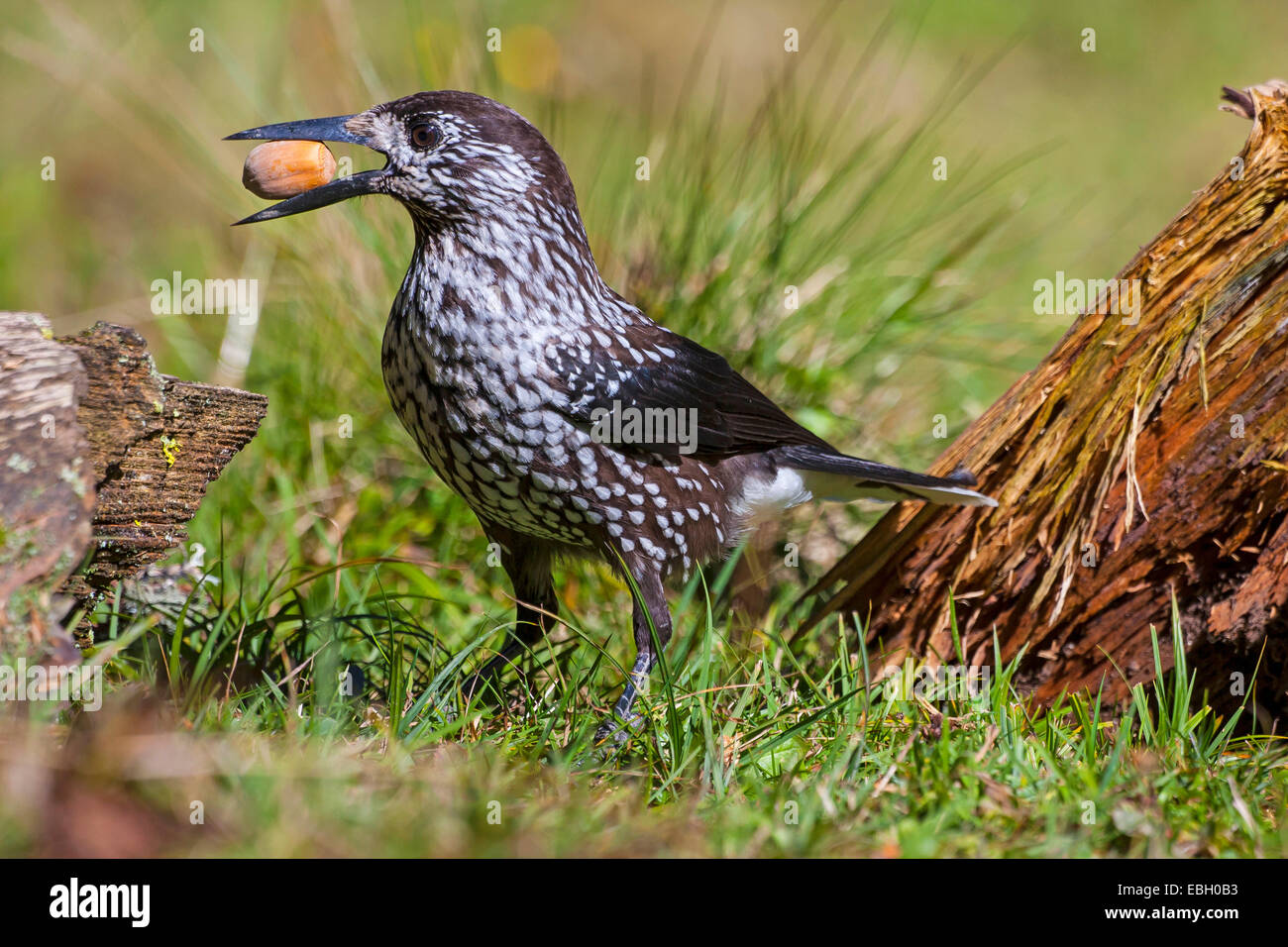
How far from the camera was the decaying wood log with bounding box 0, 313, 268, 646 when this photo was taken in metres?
2.63

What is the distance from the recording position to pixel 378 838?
215cm

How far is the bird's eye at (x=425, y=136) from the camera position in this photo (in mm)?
3541

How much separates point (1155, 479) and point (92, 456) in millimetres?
2863

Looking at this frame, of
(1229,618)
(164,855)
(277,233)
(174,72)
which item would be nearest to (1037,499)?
(1229,618)

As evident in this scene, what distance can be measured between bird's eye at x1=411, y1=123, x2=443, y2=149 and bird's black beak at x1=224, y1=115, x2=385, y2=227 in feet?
0.43

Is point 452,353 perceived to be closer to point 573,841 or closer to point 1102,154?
point 573,841

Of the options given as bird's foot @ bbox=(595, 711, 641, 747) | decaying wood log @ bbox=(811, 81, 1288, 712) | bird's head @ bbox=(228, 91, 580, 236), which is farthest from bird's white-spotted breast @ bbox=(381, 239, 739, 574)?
decaying wood log @ bbox=(811, 81, 1288, 712)

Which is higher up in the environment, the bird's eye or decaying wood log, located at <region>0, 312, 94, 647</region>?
the bird's eye

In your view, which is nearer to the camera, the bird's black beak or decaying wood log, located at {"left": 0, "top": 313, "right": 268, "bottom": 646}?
decaying wood log, located at {"left": 0, "top": 313, "right": 268, "bottom": 646}

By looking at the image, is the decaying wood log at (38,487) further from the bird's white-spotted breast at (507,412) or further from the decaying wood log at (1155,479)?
the decaying wood log at (1155,479)

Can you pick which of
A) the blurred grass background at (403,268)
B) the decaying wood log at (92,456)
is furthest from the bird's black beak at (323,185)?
the blurred grass background at (403,268)

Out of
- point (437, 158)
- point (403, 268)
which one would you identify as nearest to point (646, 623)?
point (437, 158)

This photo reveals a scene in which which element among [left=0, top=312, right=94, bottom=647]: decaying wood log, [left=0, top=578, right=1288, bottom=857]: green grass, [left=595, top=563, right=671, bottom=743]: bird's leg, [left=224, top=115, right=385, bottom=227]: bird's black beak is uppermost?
[left=224, top=115, right=385, bottom=227]: bird's black beak

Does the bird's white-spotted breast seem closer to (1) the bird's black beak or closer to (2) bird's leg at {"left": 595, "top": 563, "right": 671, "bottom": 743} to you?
(2) bird's leg at {"left": 595, "top": 563, "right": 671, "bottom": 743}
